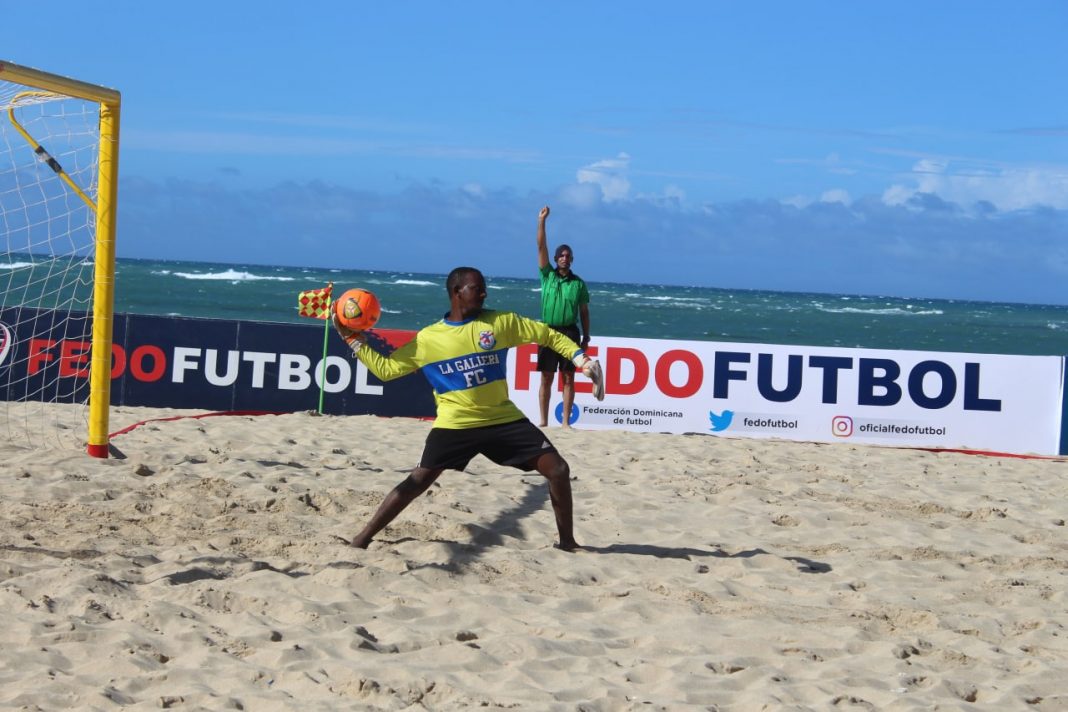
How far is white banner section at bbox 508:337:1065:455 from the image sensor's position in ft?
39.8

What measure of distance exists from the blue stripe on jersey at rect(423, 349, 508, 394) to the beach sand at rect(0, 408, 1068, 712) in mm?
865

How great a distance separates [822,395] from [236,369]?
618cm

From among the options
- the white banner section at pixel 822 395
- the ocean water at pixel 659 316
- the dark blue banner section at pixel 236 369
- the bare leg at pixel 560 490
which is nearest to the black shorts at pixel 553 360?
the white banner section at pixel 822 395

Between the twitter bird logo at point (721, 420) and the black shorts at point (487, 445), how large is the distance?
6.61 m

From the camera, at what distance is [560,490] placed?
5.95 m

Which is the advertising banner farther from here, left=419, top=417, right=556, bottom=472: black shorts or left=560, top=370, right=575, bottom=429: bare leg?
left=419, top=417, right=556, bottom=472: black shorts

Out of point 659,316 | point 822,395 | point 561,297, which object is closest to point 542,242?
point 561,297

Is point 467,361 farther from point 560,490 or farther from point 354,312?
point 560,490

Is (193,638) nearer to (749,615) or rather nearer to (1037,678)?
(749,615)

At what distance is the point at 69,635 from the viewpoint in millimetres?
4301

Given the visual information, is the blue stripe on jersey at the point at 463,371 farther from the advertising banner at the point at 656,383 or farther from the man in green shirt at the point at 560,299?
the advertising banner at the point at 656,383

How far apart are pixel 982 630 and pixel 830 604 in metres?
0.67

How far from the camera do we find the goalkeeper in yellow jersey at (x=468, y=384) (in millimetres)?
5719

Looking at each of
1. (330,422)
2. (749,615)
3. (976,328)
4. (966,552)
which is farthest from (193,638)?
(976,328)
